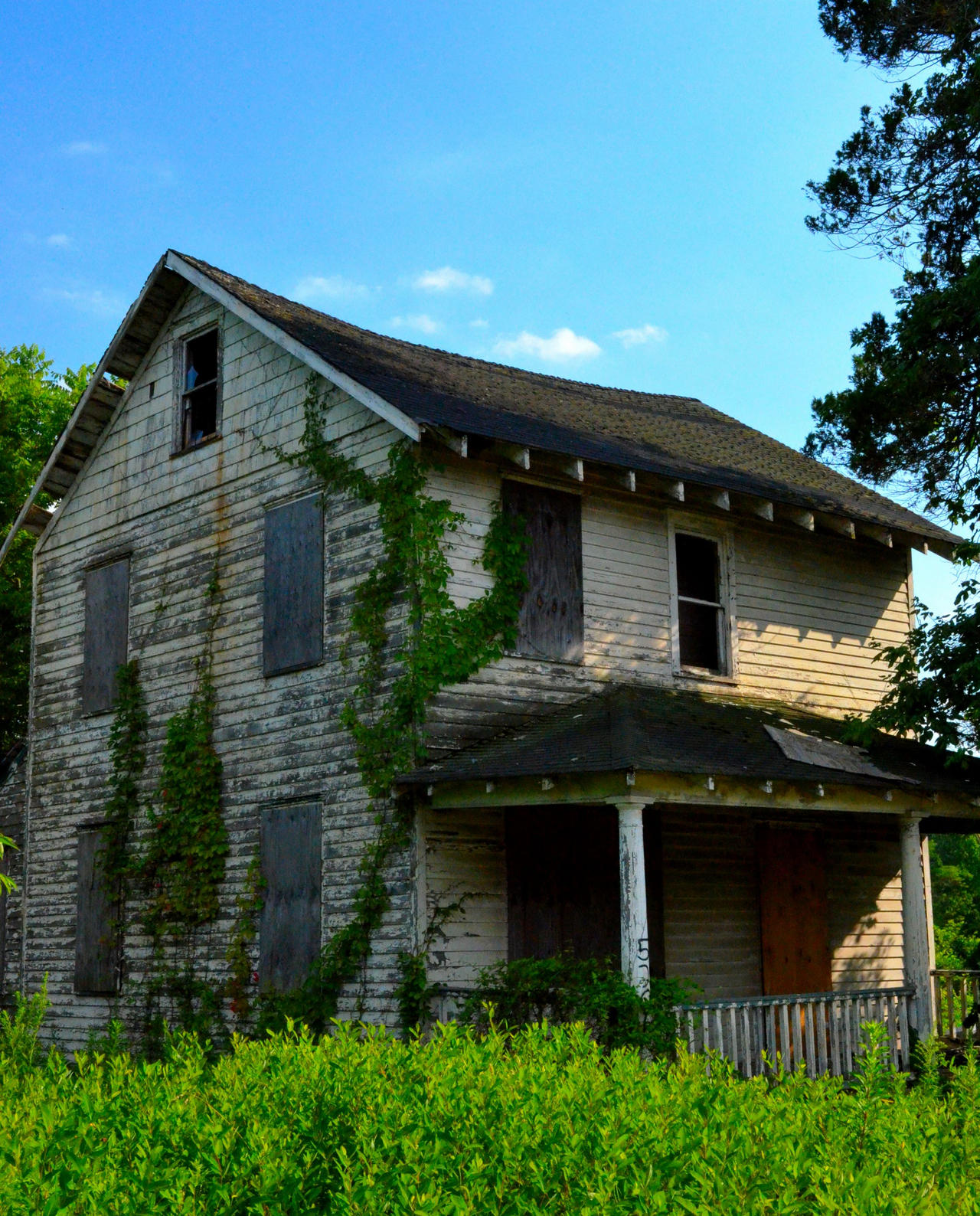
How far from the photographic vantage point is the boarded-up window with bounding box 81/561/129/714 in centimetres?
1822

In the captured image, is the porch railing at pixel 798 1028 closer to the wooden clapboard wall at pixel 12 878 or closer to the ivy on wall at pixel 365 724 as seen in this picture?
the ivy on wall at pixel 365 724

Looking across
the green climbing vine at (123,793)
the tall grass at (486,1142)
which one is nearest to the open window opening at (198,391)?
the green climbing vine at (123,793)

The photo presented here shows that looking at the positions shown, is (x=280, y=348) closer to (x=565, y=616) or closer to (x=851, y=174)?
(x=565, y=616)

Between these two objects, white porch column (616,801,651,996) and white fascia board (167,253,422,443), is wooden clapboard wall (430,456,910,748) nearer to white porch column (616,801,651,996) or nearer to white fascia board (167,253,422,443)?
white fascia board (167,253,422,443)

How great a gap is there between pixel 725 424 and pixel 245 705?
30.8ft

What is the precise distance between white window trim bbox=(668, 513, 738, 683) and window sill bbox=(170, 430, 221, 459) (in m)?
5.53

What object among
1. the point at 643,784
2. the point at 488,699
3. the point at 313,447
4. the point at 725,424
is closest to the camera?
the point at 643,784

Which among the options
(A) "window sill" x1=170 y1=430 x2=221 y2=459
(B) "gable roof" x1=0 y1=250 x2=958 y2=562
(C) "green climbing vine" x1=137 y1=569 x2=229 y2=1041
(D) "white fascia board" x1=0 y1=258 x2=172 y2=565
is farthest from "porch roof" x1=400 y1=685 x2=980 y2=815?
(D) "white fascia board" x1=0 y1=258 x2=172 y2=565

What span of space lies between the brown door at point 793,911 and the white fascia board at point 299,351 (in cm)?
667

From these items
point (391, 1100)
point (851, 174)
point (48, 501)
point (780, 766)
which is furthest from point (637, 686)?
point (48, 501)

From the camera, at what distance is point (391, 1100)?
16.6 ft

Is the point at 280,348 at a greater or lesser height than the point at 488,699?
greater

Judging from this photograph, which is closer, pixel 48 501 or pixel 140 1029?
pixel 140 1029

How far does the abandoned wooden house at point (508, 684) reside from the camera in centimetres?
1354
